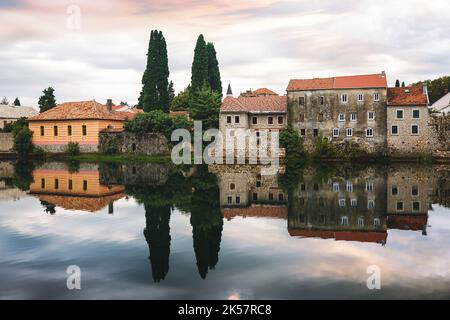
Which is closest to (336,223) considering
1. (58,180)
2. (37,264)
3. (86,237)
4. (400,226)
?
(400,226)

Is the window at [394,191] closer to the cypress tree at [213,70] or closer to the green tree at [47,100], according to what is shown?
the cypress tree at [213,70]

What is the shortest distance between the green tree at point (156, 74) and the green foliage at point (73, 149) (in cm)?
1034

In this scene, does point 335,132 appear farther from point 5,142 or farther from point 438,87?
point 438,87

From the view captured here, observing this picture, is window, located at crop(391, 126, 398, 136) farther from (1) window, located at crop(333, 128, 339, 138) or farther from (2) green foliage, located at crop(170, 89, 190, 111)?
(2) green foliage, located at crop(170, 89, 190, 111)

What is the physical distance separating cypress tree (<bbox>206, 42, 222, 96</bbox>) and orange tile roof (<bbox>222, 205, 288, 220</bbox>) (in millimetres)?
46446

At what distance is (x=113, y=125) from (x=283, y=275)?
157ft

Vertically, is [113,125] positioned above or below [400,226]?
above

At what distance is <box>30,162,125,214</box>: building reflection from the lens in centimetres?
1866

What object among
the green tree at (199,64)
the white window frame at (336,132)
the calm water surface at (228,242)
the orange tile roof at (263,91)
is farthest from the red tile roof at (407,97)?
the orange tile roof at (263,91)

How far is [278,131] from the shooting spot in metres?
46.8

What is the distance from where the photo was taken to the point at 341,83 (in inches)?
1832

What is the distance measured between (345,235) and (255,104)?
37615 millimetres
